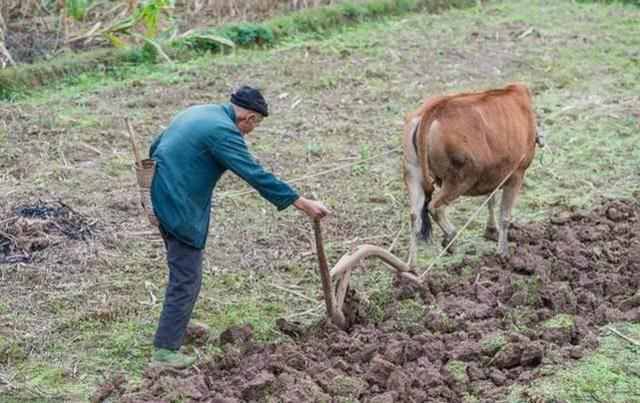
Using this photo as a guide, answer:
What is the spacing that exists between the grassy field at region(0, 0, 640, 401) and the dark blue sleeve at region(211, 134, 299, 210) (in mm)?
1275

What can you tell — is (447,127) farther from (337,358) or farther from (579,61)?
(579,61)

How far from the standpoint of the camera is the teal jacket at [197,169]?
663 centimetres

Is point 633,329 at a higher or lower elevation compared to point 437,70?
higher

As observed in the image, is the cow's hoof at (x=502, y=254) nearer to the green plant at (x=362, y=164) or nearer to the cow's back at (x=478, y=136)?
the cow's back at (x=478, y=136)

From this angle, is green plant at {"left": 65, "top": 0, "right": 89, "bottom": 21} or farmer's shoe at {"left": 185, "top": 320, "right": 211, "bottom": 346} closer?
farmer's shoe at {"left": 185, "top": 320, "right": 211, "bottom": 346}

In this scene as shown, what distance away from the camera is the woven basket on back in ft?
22.4

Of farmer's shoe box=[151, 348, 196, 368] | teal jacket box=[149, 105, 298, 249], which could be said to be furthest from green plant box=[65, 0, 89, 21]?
farmer's shoe box=[151, 348, 196, 368]

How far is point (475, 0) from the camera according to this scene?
59.3 feet

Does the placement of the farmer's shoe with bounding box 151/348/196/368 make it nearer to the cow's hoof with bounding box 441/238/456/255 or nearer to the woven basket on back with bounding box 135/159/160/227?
the woven basket on back with bounding box 135/159/160/227

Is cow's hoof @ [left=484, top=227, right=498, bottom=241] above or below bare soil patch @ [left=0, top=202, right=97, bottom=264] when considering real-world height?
below

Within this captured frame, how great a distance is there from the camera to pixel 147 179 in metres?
6.86

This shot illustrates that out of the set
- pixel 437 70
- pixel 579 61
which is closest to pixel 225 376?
pixel 437 70

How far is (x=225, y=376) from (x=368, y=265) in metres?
2.25

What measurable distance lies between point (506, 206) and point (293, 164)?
2595mm
